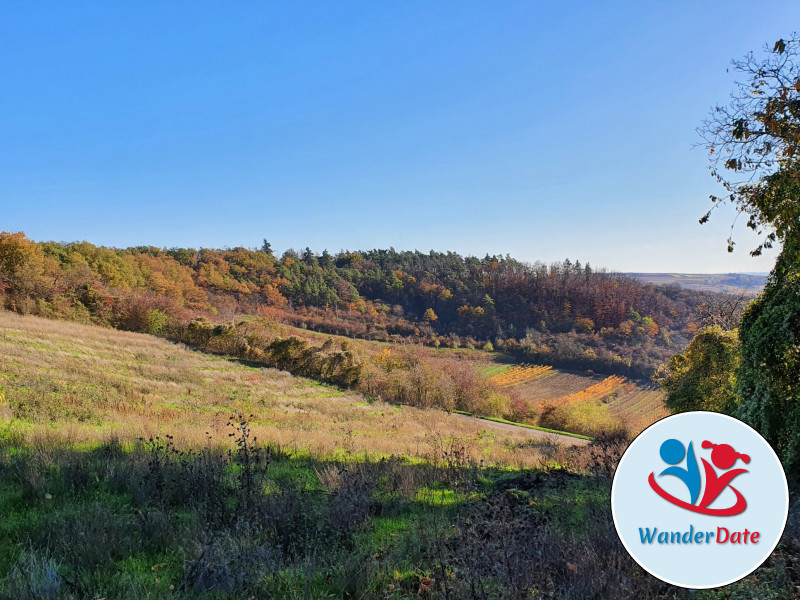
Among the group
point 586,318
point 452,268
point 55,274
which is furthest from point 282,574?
point 452,268

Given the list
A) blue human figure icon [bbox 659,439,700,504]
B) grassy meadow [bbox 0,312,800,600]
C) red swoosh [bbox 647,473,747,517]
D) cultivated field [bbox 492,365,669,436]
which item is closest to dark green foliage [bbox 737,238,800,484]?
grassy meadow [bbox 0,312,800,600]

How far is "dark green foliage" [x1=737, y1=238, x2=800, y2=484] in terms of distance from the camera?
7.14 metres

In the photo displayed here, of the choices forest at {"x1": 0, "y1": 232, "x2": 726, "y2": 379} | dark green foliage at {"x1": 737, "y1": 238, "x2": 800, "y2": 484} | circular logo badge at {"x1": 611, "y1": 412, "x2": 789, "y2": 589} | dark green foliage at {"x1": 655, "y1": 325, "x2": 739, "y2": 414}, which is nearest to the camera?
circular logo badge at {"x1": 611, "y1": 412, "x2": 789, "y2": 589}

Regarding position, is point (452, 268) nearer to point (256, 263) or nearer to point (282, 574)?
point (256, 263)

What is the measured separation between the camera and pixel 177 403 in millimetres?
17875

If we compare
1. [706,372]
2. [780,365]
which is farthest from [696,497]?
[706,372]

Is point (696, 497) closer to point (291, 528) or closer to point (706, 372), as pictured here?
point (291, 528)

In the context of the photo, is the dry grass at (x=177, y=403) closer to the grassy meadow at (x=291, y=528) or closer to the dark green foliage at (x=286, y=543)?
the grassy meadow at (x=291, y=528)

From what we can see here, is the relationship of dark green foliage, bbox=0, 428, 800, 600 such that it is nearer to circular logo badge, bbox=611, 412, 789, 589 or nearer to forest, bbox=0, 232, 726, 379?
circular logo badge, bbox=611, 412, 789, 589

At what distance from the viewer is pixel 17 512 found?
4.11m

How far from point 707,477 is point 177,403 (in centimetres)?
1926

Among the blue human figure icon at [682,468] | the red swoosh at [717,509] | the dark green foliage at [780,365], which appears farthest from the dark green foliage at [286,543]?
the dark green foliage at [780,365]

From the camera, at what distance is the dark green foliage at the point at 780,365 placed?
7.14 meters

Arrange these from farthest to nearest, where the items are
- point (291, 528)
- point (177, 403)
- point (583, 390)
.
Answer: point (583, 390)
point (177, 403)
point (291, 528)
